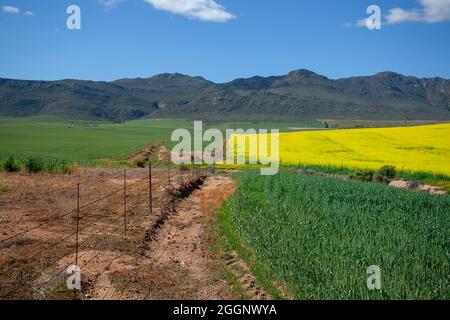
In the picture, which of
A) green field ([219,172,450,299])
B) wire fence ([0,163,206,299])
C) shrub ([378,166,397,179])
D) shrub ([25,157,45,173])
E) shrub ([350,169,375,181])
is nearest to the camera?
green field ([219,172,450,299])

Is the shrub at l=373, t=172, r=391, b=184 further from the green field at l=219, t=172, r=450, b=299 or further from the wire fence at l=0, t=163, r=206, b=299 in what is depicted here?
the wire fence at l=0, t=163, r=206, b=299

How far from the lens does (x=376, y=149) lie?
40.0m

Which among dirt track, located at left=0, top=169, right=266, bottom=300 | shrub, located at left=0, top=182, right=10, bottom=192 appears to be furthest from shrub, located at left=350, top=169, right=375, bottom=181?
shrub, located at left=0, top=182, right=10, bottom=192

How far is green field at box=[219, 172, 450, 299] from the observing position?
767cm

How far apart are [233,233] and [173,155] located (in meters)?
27.0

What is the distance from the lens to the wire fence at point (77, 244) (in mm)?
8602

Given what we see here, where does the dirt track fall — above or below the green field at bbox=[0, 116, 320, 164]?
below

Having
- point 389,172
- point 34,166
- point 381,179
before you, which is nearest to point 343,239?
point 381,179

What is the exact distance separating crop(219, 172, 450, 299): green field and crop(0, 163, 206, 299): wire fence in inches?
109

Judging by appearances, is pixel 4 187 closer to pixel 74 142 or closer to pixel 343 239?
pixel 343 239

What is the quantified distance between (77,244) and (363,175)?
2129cm

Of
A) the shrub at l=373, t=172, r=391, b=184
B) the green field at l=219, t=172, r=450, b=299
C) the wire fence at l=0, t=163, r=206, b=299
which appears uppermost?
the green field at l=219, t=172, r=450, b=299
